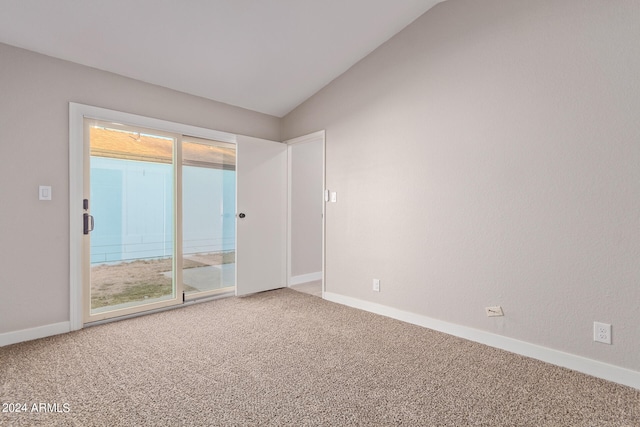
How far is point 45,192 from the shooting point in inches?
102

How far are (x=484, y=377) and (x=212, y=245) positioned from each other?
3.20 meters

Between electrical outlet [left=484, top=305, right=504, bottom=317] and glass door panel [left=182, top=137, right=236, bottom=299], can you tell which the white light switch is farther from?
electrical outlet [left=484, top=305, right=504, bottom=317]

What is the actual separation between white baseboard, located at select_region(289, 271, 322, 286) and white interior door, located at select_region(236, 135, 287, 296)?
0.71 ft

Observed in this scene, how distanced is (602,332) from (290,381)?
2.07 metres

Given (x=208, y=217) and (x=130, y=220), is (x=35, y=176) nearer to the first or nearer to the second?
(x=130, y=220)

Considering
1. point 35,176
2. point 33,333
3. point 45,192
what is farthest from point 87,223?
point 33,333

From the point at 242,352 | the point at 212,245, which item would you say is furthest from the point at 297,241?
the point at 242,352

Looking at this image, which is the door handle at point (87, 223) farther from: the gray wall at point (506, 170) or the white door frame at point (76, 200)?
the gray wall at point (506, 170)

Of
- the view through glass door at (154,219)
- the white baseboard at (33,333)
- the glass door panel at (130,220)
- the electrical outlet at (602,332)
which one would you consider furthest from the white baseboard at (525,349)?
the white baseboard at (33,333)

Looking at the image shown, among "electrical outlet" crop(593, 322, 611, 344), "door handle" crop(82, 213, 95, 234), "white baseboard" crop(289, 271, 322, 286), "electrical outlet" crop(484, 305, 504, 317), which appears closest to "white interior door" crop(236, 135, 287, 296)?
"white baseboard" crop(289, 271, 322, 286)

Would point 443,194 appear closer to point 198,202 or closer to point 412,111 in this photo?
point 412,111

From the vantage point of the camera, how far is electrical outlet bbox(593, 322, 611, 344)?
2.00 metres

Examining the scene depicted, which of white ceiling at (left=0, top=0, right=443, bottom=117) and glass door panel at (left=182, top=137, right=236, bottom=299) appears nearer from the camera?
white ceiling at (left=0, top=0, right=443, bottom=117)

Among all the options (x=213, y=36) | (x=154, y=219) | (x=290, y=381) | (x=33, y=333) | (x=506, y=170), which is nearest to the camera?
(x=290, y=381)
